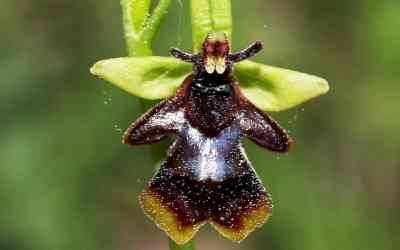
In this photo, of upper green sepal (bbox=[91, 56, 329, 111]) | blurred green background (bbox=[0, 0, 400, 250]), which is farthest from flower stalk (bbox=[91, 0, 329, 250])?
blurred green background (bbox=[0, 0, 400, 250])

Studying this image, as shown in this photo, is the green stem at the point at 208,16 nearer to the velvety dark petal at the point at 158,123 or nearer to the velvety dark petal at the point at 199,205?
the velvety dark petal at the point at 158,123

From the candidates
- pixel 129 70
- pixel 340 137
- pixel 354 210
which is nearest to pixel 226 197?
pixel 129 70

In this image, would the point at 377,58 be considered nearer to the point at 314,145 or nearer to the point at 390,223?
the point at 314,145

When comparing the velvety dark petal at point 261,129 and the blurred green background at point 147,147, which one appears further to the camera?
the blurred green background at point 147,147

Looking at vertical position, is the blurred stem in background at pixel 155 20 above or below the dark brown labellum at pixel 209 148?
above

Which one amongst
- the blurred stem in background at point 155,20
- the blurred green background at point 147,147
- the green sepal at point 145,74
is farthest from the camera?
the blurred green background at point 147,147

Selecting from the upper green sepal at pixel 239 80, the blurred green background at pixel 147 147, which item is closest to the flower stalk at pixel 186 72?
the upper green sepal at pixel 239 80

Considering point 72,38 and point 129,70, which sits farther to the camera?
point 72,38
